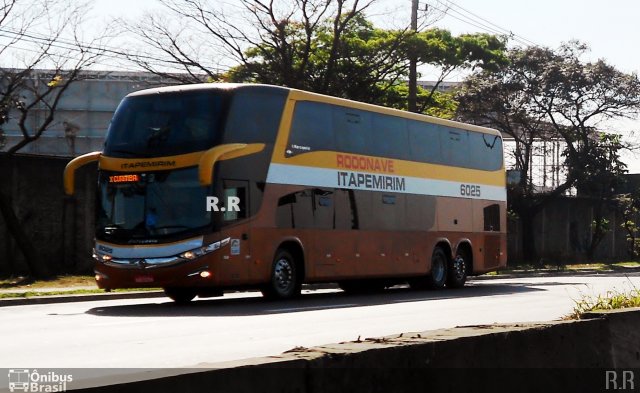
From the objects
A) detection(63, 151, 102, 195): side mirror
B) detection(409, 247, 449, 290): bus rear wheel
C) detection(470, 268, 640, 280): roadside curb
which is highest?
detection(63, 151, 102, 195): side mirror

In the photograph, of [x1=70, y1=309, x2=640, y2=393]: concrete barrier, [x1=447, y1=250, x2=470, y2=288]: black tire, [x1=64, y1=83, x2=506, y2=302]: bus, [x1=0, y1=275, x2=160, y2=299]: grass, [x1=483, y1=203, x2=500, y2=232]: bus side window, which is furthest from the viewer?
[x1=483, y1=203, x2=500, y2=232]: bus side window

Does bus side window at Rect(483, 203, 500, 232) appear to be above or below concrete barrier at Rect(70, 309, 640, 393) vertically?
above

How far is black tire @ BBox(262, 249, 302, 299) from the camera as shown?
854 inches

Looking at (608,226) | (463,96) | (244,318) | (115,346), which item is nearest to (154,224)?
(244,318)

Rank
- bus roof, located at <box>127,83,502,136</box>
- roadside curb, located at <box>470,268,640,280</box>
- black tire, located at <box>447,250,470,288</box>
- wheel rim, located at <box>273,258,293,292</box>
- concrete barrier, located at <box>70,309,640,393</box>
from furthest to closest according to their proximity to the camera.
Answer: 1. roadside curb, located at <box>470,268,640,280</box>
2. black tire, located at <box>447,250,470,288</box>
3. wheel rim, located at <box>273,258,293,292</box>
4. bus roof, located at <box>127,83,502,136</box>
5. concrete barrier, located at <box>70,309,640,393</box>

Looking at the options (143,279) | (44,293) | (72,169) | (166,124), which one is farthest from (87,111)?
(143,279)

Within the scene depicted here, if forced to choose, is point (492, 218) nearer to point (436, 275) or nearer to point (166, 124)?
point (436, 275)

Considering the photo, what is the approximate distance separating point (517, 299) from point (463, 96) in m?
32.4

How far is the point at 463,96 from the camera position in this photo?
54.4 meters

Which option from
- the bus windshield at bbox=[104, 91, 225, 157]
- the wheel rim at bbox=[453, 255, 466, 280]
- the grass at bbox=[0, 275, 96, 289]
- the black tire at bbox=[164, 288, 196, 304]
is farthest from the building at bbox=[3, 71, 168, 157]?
the bus windshield at bbox=[104, 91, 225, 157]

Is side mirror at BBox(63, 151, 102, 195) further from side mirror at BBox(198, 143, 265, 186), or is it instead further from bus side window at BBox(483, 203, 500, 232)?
bus side window at BBox(483, 203, 500, 232)

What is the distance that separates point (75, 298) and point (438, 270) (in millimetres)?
8872

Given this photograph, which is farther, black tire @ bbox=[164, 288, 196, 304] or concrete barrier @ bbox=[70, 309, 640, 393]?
black tire @ bbox=[164, 288, 196, 304]

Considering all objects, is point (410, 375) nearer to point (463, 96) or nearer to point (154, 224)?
point (154, 224)
